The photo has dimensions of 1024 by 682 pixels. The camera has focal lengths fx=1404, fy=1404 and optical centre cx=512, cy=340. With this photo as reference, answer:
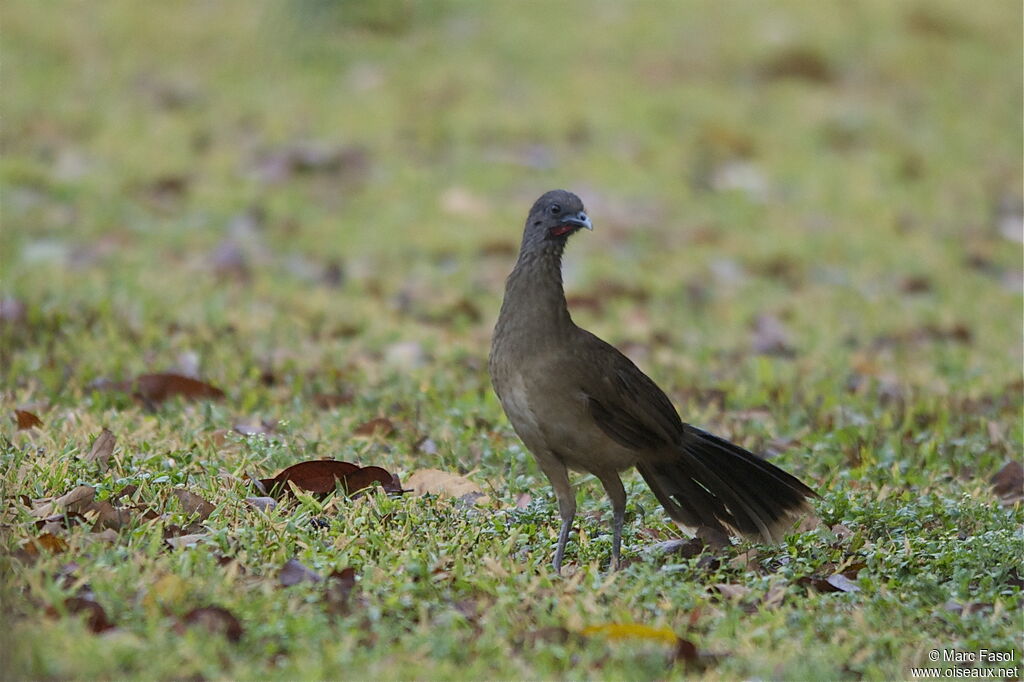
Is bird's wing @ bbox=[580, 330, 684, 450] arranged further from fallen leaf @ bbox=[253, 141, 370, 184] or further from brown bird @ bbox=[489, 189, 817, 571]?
fallen leaf @ bbox=[253, 141, 370, 184]

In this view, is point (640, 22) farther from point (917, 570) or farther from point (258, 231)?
point (917, 570)

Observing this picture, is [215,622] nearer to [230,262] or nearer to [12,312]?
[12,312]

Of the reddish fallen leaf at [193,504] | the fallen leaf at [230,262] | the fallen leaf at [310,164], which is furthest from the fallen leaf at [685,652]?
A: the fallen leaf at [310,164]

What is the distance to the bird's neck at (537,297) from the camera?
392 cm

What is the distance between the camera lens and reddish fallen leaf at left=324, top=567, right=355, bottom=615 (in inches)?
131

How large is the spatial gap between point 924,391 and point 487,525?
9.23 ft

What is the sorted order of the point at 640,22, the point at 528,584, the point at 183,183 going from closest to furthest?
the point at 528,584
the point at 183,183
the point at 640,22

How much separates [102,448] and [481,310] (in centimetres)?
312

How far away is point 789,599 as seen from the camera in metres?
3.61

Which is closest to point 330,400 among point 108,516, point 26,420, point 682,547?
point 26,420

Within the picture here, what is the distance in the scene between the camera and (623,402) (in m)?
3.93

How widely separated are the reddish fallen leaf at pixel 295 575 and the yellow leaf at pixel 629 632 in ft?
2.32

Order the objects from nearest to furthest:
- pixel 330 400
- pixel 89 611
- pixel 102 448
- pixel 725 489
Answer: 1. pixel 89 611
2. pixel 725 489
3. pixel 102 448
4. pixel 330 400

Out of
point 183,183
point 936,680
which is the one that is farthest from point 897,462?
point 183,183
